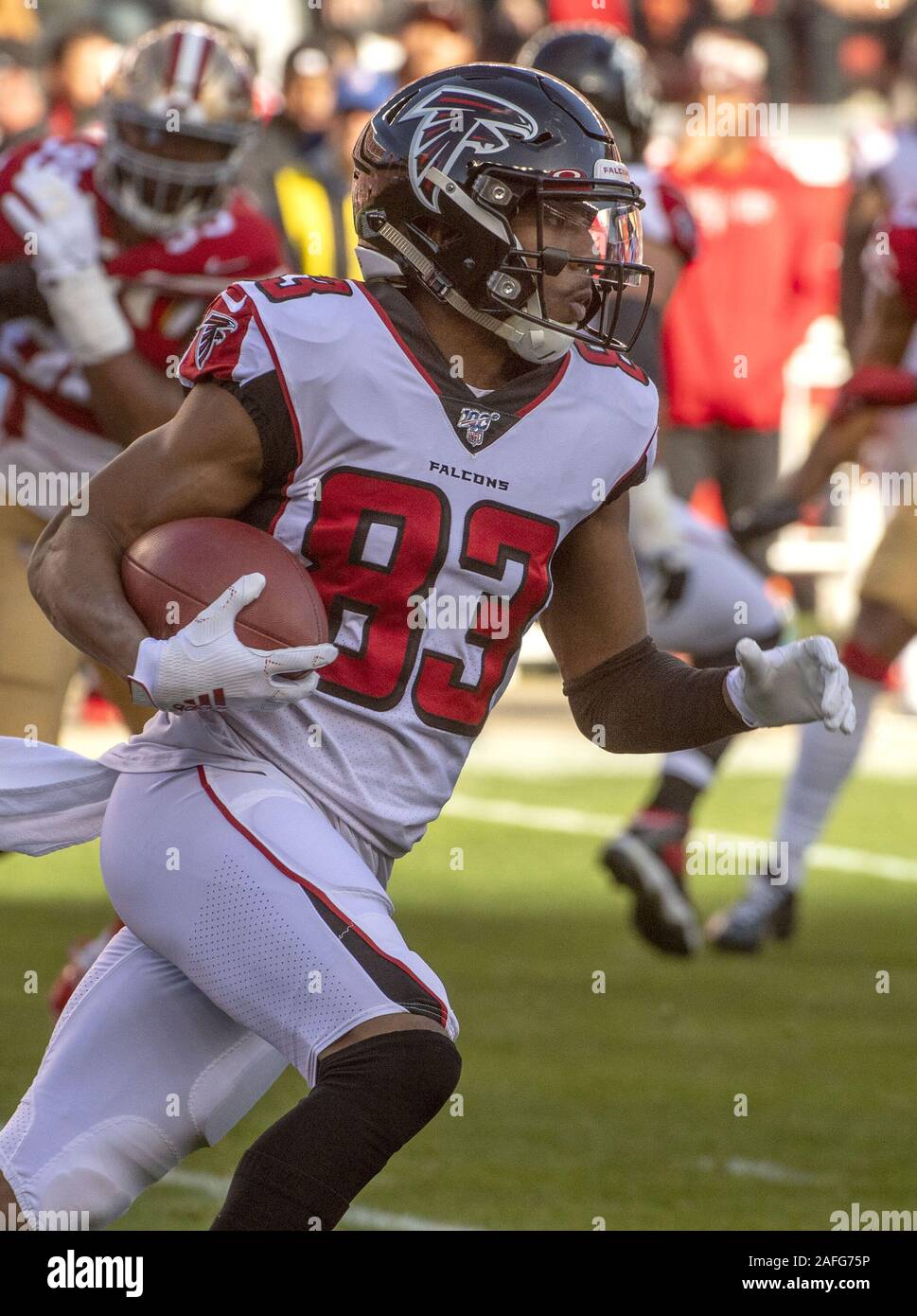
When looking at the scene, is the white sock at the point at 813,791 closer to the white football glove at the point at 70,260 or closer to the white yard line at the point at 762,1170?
the white yard line at the point at 762,1170

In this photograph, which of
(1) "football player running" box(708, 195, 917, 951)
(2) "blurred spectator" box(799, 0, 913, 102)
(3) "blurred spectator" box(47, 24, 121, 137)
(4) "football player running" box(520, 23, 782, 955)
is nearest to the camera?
(4) "football player running" box(520, 23, 782, 955)

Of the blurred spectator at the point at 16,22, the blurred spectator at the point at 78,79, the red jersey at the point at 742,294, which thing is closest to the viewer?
the red jersey at the point at 742,294

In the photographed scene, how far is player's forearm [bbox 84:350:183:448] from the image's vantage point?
4.50 m

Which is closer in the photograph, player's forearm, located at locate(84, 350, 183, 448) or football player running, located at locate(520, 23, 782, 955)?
player's forearm, located at locate(84, 350, 183, 448)

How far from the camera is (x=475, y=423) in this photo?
9.50ft

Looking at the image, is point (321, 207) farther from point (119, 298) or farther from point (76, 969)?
point (76, 969)

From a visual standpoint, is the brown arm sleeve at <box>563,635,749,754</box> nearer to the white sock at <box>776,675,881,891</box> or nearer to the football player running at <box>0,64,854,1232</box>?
the football player running at <box>0,64,854,1232</box>

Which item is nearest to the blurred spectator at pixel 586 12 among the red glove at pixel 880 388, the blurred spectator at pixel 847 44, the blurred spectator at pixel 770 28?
the blurred spectator at pixel 770 28

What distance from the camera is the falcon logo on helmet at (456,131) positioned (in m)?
2.90

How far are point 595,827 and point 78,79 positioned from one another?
4.97 m

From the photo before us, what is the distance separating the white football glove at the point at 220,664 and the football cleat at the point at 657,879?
3.27 meters

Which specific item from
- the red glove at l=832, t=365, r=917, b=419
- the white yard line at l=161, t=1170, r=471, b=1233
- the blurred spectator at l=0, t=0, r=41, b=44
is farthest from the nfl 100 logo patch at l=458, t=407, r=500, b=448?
the blurred spectator at l=0, t=0, r=41, b=44

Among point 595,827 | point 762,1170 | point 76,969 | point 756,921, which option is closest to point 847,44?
point 595,827

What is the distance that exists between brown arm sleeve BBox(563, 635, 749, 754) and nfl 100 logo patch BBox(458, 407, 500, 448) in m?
0.41
